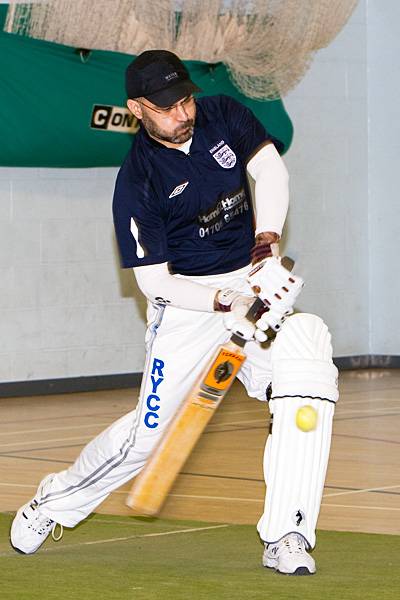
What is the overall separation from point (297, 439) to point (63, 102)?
6.18m

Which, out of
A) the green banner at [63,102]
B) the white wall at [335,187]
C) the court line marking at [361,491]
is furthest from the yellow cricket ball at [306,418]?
the white wall at [335,187]

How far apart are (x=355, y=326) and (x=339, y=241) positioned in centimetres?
85

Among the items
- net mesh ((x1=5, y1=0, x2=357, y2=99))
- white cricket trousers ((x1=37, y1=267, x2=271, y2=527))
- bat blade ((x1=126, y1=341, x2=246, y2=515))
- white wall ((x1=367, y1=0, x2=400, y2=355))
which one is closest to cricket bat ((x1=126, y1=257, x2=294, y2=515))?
bat blade ((x1=126, y1=341, x2=246, y2=515))

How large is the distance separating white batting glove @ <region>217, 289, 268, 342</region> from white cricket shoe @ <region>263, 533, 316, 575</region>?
0.61 m

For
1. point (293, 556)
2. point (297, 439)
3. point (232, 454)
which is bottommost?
point (232, 454)

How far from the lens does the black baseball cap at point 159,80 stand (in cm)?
407

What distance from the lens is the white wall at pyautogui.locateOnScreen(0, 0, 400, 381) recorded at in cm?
1022

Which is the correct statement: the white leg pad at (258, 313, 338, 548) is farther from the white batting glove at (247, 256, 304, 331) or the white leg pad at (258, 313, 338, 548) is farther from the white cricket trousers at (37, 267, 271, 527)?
the white cricket trousers at (37, 267, 271, 527)

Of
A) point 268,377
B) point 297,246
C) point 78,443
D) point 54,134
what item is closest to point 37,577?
point 268,377

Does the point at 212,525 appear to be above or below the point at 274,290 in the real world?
below

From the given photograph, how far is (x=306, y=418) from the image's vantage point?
12.2 ft

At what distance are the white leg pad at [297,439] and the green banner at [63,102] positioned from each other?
589 centimetres

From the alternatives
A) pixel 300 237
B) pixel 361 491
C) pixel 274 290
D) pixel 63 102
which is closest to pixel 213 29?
pixel 63 102

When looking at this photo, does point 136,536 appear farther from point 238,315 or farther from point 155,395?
point 238,315
